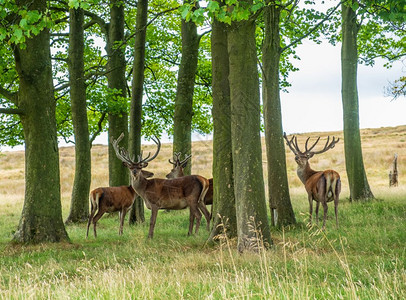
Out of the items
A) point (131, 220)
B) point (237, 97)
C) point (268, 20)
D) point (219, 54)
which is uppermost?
point (268, 20)

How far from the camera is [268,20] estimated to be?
13.1m

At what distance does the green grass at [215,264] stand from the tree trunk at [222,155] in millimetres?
640

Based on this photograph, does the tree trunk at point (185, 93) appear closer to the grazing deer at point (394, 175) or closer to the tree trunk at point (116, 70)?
the tree trunk at point (116, 70)

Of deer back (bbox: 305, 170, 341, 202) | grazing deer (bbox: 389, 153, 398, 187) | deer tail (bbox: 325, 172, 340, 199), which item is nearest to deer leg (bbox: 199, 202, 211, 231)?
deer back (bbox: 305, 170, 341, 202)

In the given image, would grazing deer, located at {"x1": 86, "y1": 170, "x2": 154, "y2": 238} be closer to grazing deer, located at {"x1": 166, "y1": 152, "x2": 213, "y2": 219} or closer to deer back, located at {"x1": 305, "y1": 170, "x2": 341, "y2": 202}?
grazing deer, located at {"x1": 166, "y1": 152, "x2": 213, "y2": 219}

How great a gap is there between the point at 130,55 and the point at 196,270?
14.8m

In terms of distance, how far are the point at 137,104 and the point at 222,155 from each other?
21.2 feet

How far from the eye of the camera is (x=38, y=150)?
1169 centimetres

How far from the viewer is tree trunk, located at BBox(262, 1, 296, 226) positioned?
1304 centimetres

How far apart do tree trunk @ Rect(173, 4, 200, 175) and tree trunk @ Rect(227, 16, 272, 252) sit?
9.39 meters

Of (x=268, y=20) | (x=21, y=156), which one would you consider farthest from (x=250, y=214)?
(x=21, y=156)

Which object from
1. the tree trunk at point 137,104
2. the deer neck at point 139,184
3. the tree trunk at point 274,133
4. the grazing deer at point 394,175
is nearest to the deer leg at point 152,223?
the deer neck at point 139,184

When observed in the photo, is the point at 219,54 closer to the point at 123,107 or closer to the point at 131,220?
the point at 131,220

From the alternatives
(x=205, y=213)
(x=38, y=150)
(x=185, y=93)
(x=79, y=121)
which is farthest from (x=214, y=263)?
(x=185, y=93)
